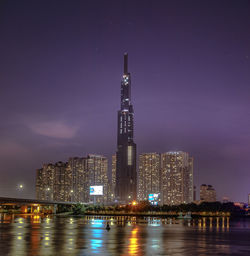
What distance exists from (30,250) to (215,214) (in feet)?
597

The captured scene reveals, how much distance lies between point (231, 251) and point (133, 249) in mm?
7609

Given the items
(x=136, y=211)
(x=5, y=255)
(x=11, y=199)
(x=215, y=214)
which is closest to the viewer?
(x=5, y=255)

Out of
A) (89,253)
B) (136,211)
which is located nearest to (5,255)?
(89,253)

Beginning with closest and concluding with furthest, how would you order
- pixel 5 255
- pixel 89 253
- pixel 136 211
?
pixel 5 255 → pixel 89 253 → pixel 136 211

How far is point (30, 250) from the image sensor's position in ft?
95.3

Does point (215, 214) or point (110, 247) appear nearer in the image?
point (110, 247)

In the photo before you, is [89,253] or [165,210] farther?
[165,210]

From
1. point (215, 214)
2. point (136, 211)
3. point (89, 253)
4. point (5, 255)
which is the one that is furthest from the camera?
point (215, 214)

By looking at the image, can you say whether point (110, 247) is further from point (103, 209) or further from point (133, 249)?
point (103, 209)

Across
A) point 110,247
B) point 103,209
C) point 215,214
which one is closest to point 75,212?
point 103,209

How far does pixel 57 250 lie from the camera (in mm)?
29203

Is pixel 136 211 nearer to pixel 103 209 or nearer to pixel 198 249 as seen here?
pixel 103 209

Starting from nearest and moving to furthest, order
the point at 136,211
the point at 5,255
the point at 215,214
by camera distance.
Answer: the point at 5,255, the point at 136,211, the point at 215,214

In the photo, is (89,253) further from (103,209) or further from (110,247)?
(103,209)
